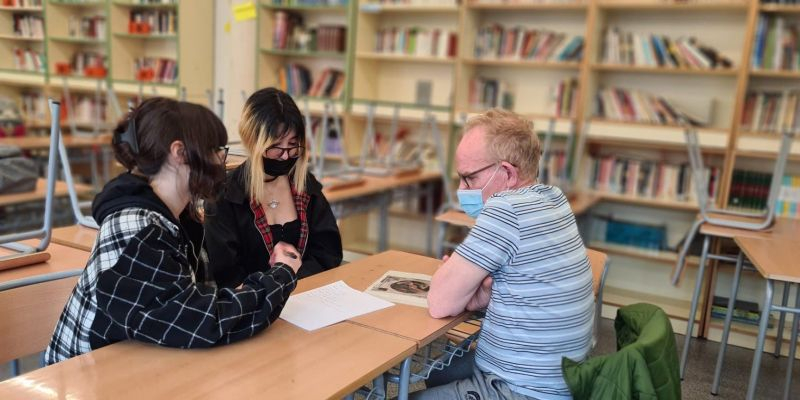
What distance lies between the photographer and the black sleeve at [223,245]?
1.89m

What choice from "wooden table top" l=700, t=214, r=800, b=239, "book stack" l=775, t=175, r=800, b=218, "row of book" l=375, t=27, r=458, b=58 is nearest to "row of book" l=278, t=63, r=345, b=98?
"row of book" l=375, t=27, r=458, b=58

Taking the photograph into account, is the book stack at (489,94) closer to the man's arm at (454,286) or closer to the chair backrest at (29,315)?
the man's arm at (454,286)

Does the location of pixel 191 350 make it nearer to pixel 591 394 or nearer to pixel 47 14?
pixel 591 394

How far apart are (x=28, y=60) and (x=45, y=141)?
106cm

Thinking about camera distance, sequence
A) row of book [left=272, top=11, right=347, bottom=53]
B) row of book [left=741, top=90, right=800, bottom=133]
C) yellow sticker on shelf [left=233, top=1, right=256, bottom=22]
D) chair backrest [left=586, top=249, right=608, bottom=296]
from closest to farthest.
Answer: chair backrest [left=586, top=249, right=608, bottom=296]
yellow sticker on shelf [left=233, top=1, right=256, bottom=22]
row of book [left=741, top=90, right=800, bottom=133]
row of book [left=272, top=11, right=347, bottom=53]

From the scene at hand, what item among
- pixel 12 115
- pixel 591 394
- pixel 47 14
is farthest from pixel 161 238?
pixel 12 115

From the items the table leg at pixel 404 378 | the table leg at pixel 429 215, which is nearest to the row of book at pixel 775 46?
the table leg at pixel 429 215

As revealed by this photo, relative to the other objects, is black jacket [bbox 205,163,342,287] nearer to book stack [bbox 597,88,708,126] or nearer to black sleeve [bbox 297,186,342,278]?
black sleeve [bbox 297,186,342,278]

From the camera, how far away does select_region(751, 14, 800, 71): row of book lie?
377cm

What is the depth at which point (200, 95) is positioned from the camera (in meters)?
4.12

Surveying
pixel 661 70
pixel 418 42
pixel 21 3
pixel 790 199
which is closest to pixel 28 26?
pixel 21 3

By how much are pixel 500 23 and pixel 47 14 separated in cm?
302

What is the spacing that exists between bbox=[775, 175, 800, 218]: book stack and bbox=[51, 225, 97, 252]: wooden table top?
370 centimetres

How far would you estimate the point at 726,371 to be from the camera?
3.01 m
